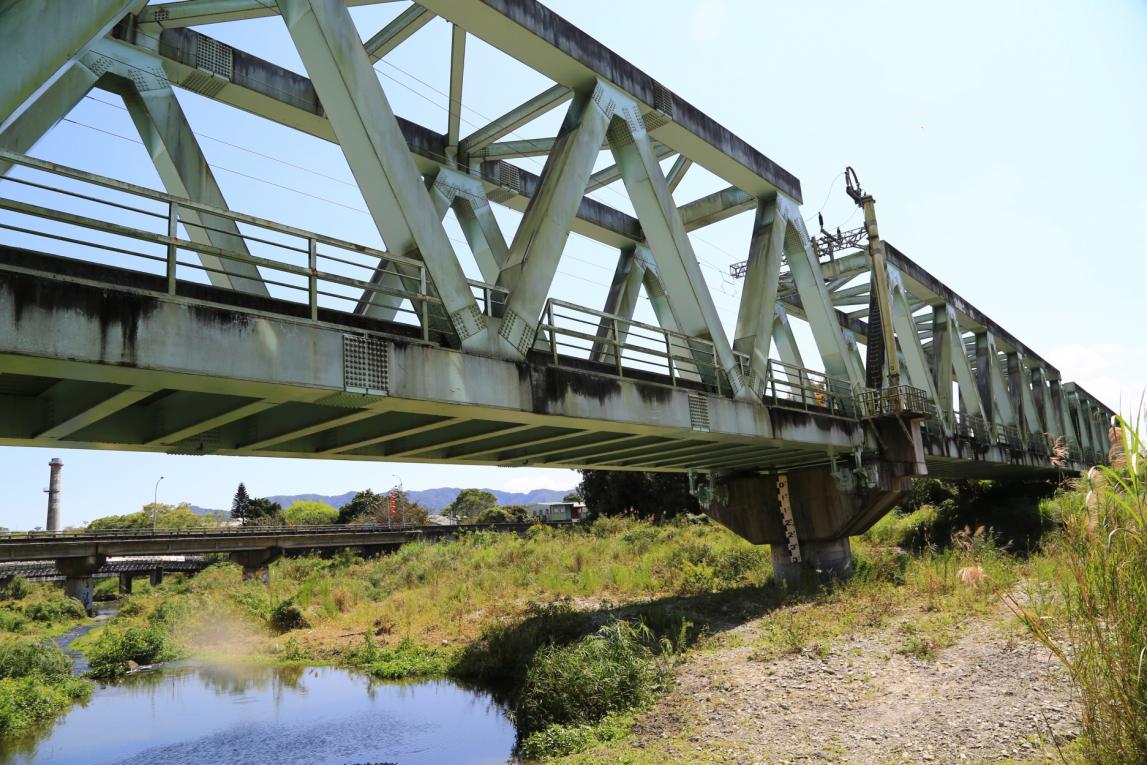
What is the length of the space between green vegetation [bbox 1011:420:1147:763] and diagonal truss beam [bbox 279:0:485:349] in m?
6.61

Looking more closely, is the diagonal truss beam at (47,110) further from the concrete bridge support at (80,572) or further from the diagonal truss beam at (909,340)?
the concrete bridge support at (80,572)

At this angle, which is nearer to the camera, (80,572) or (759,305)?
(759,305)

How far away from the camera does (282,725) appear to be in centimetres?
1598

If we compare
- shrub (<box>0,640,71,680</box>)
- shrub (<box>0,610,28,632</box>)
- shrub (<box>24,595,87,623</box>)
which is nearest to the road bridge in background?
shrub (<box>24,595,87,623</box>)

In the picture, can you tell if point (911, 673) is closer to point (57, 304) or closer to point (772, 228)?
point (772, 228)

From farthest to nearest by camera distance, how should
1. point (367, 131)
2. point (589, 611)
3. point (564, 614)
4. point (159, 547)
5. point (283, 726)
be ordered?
point (159, 547) < point (589, 611) < point (564, 614) < point (283, 726) < point (367, 131)

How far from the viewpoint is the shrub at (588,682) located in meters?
12.5

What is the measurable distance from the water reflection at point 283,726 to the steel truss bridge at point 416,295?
232 inches

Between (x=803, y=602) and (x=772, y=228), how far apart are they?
378 inches

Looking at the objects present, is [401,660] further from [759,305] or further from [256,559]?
[256,559]

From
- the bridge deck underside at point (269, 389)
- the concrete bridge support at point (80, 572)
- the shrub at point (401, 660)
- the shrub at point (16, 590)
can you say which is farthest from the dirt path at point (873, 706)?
the shrub at point (16, 590)

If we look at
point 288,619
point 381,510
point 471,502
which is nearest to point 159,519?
point 381,510

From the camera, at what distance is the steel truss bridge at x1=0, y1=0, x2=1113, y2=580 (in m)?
6.04

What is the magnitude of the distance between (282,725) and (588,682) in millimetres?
7968
